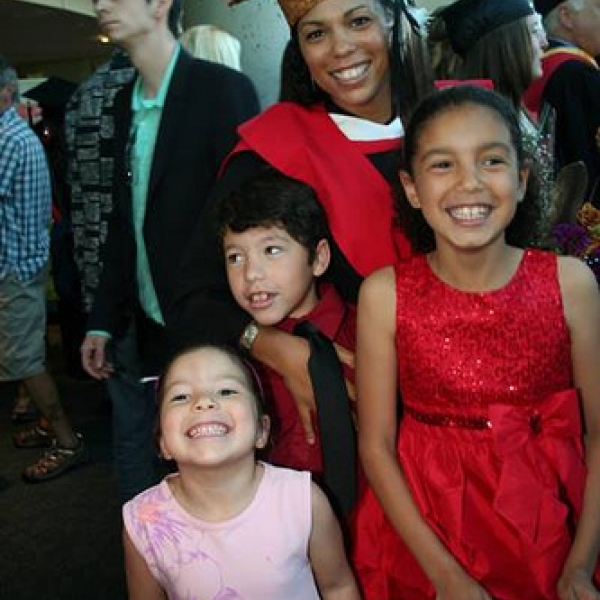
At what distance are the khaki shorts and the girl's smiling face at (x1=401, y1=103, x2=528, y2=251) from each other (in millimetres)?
2489

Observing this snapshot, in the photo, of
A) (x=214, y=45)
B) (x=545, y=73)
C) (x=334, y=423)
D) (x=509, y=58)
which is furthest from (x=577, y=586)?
(x=545, y=73)

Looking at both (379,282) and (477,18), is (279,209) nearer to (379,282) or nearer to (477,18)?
(379,282)

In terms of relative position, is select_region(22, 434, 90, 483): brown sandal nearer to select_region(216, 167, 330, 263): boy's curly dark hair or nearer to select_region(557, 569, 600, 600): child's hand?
select_region(216, 167, 330, 263): boy's curly dark hair

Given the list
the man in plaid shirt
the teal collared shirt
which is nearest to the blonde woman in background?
the teal collared shirt

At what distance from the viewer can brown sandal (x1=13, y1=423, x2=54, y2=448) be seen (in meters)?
3.83

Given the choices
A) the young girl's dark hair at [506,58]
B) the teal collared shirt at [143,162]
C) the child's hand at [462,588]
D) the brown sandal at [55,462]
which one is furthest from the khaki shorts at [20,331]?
the child's hand at [462,588]

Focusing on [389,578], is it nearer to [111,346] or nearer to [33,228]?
[111,346]

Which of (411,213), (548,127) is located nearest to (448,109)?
(411,213)

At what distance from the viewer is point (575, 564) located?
1.22 metres

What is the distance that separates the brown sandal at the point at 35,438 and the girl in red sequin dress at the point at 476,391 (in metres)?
2.83

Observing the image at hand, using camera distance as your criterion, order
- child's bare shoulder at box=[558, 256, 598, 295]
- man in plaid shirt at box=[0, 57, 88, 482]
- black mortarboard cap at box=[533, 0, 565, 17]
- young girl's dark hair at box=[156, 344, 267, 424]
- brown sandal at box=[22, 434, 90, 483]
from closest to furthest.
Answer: child's bare shoulder at box=[558, 256, 598, 295], young girl's dark hair at box=[156, 344, 267, 424], man in plaid shirt at box=[0, 57, 88, 482], brown sandal at box=[22, 434, 90, 483], black mortarboard cap at box=[533, 0, 565, 17]

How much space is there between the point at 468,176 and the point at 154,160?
3.15 feet

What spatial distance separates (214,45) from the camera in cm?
268

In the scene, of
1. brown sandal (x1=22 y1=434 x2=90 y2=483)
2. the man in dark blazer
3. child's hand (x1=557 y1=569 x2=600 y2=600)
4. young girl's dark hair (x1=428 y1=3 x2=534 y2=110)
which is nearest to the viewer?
child's hand (x1=557 y1=569 x2=600 y2=600)
